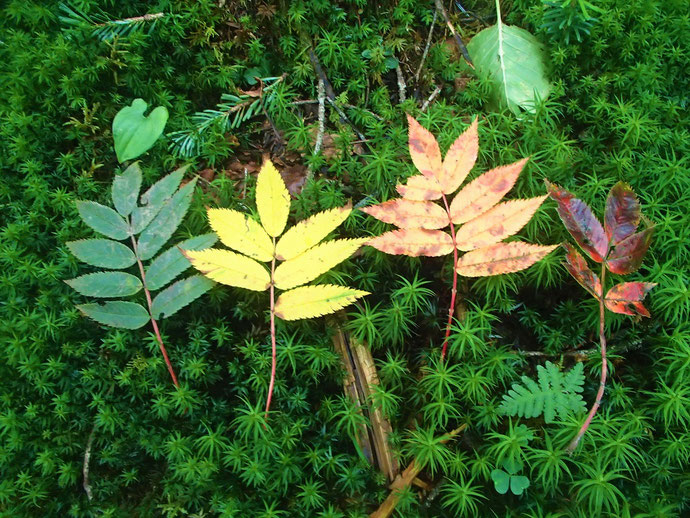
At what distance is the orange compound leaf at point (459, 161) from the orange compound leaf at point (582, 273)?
0.53 m

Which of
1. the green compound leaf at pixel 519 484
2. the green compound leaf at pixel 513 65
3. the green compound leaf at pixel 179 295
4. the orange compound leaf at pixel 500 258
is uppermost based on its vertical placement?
the green compound leaf at pixel 513 65

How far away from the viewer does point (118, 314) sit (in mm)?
2230

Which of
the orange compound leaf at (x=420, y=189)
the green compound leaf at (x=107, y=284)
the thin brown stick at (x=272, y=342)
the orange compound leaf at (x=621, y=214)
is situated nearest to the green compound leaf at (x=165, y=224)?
the green compound leaf at (x=107, y=284)

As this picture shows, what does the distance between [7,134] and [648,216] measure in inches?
130

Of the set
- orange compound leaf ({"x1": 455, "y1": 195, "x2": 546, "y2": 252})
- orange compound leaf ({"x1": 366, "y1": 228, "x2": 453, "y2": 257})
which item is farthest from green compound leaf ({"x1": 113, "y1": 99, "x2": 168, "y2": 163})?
orange compound leaf ({"x1": 455, "y1": 195, "x2": 546, "y2": 252})

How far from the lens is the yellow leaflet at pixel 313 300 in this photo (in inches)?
81.1

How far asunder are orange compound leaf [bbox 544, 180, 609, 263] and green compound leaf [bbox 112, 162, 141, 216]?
1.89 meters

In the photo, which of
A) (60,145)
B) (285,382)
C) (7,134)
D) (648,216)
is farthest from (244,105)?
(648,216)

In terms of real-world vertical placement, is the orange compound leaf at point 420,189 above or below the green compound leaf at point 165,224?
above

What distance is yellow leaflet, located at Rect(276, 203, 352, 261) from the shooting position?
2170 millimetres

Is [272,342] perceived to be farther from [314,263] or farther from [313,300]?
[314,263]

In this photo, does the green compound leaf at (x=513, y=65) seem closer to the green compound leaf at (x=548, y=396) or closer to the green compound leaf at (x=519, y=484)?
the green compound leaf at (x=548, y=396)

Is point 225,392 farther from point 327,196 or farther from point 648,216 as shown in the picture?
point 648,216

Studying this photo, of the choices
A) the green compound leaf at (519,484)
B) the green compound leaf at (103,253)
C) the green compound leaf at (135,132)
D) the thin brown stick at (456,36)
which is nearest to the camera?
the green compound leaf at (519,484)
